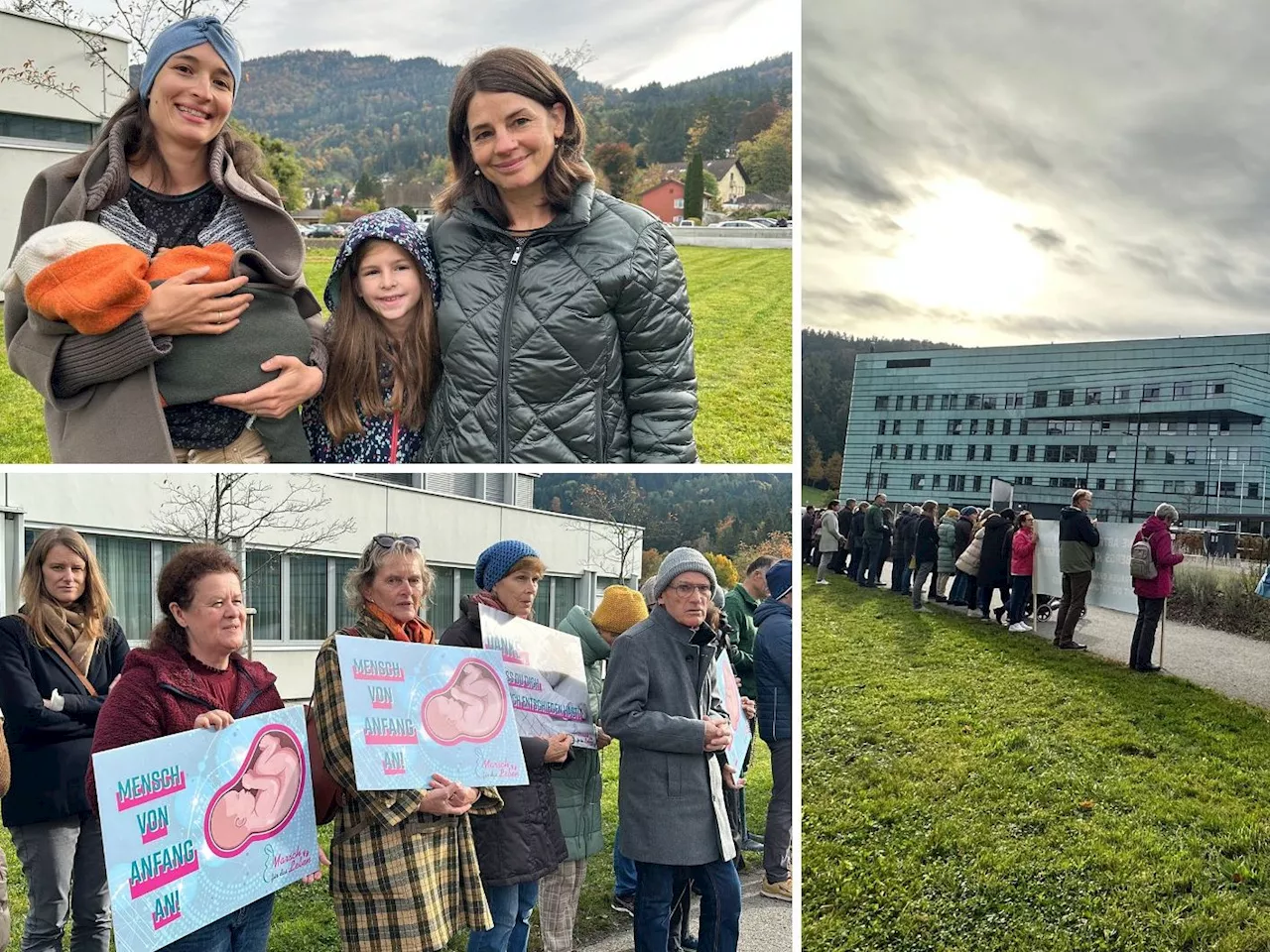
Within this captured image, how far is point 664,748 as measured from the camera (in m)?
2.60

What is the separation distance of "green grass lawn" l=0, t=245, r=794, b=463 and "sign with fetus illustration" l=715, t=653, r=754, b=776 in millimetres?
2678

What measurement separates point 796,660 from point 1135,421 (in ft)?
30.6

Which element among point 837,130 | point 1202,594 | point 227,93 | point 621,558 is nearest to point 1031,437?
point 1202,594

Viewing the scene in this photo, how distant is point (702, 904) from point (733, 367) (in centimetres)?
762

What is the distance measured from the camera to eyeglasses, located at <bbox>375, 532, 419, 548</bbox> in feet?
7.32

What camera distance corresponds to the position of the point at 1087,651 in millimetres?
8875

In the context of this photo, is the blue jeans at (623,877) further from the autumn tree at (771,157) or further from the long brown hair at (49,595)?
the autumn tree at (771,157)

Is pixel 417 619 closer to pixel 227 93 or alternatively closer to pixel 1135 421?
pixel 227 93

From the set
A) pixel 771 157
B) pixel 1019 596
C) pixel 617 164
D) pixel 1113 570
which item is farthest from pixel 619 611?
pixel 771 157

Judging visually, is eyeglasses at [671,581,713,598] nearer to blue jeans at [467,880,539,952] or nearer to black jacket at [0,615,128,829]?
blue jeans at [467,880,539,952]

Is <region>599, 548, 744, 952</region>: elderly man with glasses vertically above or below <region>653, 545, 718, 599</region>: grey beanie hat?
below

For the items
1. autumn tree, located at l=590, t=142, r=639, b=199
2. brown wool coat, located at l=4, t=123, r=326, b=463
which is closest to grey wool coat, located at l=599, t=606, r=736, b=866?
brown wool coat, located at l=4, t=123, r=326, b=463

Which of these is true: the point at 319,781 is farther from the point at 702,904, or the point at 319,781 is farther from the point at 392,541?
the point at 702,904

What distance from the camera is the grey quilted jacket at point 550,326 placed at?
2.39 metres
